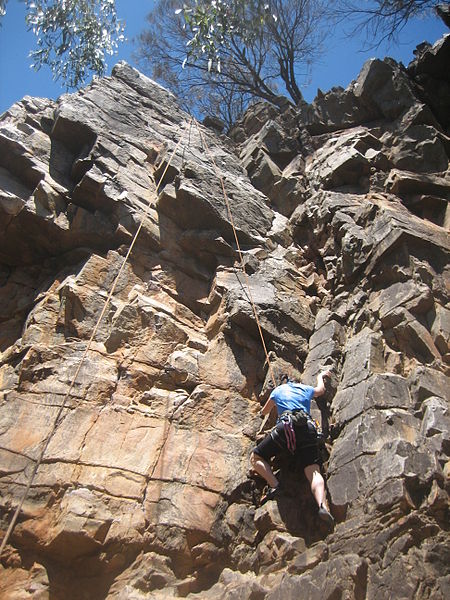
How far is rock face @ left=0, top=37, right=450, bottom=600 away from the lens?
16.6 ft

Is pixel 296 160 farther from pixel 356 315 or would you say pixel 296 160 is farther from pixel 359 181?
pixel 356 315

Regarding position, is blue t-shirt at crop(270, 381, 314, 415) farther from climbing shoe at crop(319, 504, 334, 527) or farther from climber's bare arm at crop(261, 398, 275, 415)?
climbing shoe at crop(319, 504, 334, 527)

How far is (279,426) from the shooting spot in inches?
229

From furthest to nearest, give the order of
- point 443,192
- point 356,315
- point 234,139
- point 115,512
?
point 234,139 → point 443,192 → point 356,315 → point 115,512

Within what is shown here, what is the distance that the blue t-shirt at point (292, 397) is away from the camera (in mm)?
6035

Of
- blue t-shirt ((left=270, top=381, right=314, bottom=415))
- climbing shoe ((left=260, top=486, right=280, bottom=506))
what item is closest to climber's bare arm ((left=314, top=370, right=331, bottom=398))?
blue t-shirt ((left=270, top=381, right=314, bottom=415))

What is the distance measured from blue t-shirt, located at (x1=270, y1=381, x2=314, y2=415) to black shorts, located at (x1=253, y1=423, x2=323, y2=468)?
30cm

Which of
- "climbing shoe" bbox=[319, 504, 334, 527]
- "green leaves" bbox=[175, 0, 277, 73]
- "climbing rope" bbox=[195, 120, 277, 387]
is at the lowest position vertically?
"climbing shoe" bbox=[319, 504, 334, 527]

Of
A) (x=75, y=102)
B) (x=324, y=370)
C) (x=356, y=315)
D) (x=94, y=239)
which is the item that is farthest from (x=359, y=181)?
(x=75, y=102)

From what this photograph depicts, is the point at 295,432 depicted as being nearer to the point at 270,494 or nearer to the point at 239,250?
the point at 270,494

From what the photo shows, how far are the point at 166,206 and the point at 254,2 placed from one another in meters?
5.96

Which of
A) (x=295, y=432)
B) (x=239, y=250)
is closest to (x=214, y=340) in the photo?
(x=239, y=250)

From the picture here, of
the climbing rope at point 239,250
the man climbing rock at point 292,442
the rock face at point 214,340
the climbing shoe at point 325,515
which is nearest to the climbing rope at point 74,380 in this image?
the rock face at point 214,340

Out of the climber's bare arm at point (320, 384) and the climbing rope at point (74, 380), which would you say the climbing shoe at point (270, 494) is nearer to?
the climber's bare arm at point (320, 384)
